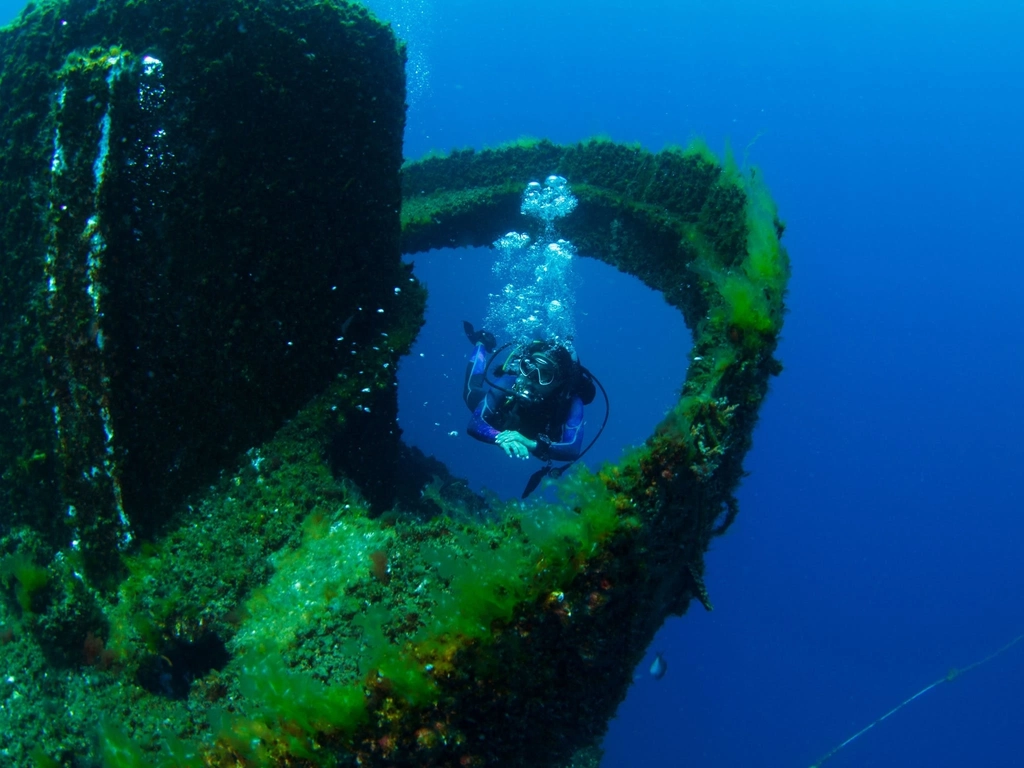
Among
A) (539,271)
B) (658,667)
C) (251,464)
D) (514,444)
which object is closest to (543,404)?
(514,444)

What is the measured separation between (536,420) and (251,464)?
160 inches

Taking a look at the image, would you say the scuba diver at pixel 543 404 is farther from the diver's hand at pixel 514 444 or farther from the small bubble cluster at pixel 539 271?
the small bubble cluster at pixel 539 271

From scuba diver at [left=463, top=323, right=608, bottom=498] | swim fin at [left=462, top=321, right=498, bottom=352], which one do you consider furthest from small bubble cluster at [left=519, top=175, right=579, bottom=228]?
swim fin at [left=462, top=321, right=498, bottom=352]

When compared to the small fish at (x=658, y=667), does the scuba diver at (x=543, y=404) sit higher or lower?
higher

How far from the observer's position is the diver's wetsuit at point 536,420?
7.09 meters

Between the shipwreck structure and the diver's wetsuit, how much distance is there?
2.63m

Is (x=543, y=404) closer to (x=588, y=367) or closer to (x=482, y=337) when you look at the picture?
(x=482, y=337)

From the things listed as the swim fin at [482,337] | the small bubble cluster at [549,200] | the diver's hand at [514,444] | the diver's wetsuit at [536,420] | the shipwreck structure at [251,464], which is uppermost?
the small bubble cluster at [549,200]

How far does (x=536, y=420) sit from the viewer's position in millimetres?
7516

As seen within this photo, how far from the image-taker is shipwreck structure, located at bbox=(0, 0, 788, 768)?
246cm

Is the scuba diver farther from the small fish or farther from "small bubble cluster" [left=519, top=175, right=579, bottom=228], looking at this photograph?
the small fish

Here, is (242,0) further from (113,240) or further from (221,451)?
(221,451)

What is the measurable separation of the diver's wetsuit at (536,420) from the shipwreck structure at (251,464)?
263 centimetres

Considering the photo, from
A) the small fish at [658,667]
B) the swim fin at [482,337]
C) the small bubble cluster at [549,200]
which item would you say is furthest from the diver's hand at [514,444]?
the small fish at [658,667]
